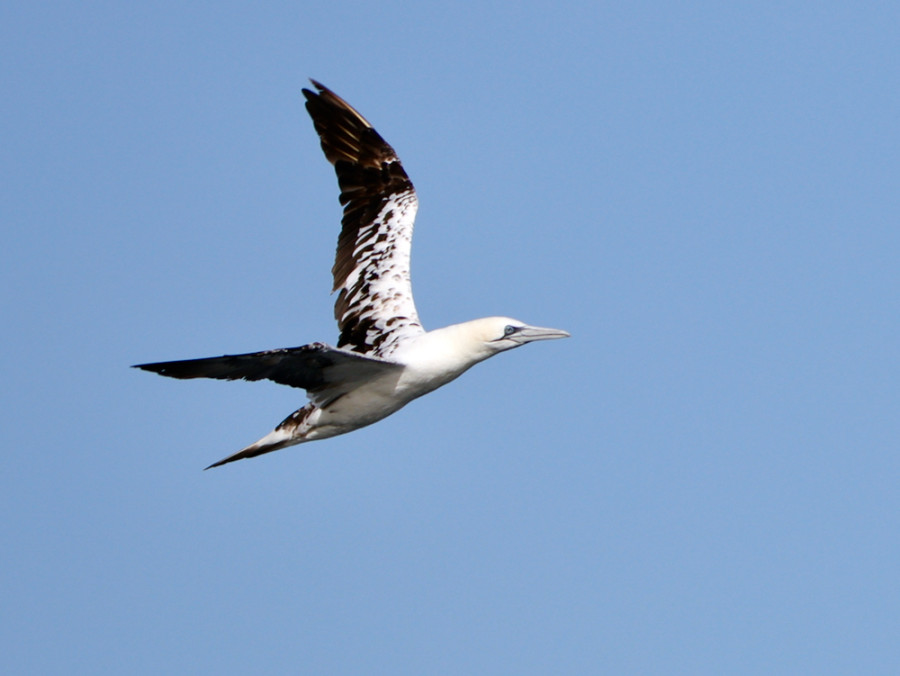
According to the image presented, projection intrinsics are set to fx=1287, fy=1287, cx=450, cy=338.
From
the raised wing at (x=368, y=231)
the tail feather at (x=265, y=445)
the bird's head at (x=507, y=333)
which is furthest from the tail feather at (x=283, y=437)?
the bird's head at (x=507, y=333)

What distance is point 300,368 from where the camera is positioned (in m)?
15.3

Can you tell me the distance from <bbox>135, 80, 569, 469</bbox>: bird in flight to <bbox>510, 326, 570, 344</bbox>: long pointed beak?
0.04ft

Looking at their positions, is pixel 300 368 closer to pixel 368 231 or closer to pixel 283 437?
pixel 283 437

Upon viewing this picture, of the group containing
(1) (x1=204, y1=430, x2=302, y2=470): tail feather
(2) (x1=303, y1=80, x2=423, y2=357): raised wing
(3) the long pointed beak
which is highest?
(2) (x1=303, y1=80, x2=423, y2=357): raised wing

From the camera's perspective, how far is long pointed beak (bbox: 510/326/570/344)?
54.5ft

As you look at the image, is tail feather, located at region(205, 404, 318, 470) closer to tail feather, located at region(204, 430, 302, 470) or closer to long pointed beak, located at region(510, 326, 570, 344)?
tail feather, located at region(204, 430, 302, 470)

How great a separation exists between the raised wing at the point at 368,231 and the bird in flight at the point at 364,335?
2 centimetres

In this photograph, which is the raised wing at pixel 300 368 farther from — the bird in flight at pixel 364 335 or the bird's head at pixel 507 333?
the bird's head at pixel 507 333

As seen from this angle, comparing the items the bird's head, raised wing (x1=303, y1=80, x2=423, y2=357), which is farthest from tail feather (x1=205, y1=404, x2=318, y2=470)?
the bird's head

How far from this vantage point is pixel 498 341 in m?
16.7

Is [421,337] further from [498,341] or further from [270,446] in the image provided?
[270,446]

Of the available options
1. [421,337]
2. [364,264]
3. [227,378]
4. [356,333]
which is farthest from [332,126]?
[227,378]

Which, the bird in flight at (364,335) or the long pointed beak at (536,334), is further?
the long pointed beak at (536,334)

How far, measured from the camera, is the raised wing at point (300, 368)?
13.8 meters
